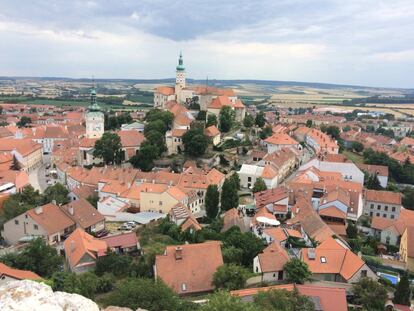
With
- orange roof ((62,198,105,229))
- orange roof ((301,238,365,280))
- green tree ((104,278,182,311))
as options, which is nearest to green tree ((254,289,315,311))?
green tree ((104,278,182,311))

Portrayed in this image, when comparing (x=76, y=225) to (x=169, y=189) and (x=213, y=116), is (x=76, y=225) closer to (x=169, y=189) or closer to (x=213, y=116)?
(x=169, y=189)

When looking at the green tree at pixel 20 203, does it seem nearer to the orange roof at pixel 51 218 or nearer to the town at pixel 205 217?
the town at pixel 205 217

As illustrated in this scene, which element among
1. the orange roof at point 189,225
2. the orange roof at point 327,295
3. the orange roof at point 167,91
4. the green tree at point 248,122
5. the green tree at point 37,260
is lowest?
the green tree at point 37,260

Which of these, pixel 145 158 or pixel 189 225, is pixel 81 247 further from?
pixel 145 158

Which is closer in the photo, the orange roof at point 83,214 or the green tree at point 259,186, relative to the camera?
the orange roof at point 83,214

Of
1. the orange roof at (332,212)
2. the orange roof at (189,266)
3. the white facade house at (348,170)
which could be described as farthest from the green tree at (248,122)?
the orange roof at (189,266)

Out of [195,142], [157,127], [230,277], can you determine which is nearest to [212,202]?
[195,142]

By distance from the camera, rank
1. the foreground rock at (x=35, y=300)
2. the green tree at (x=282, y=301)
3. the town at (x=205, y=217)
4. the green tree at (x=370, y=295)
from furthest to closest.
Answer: the town at (x=205, y=217)
the green tree at (x=370, y=295)
the green tree at (x=282, y=301)
the foreground rock at (x=35, y=300)
